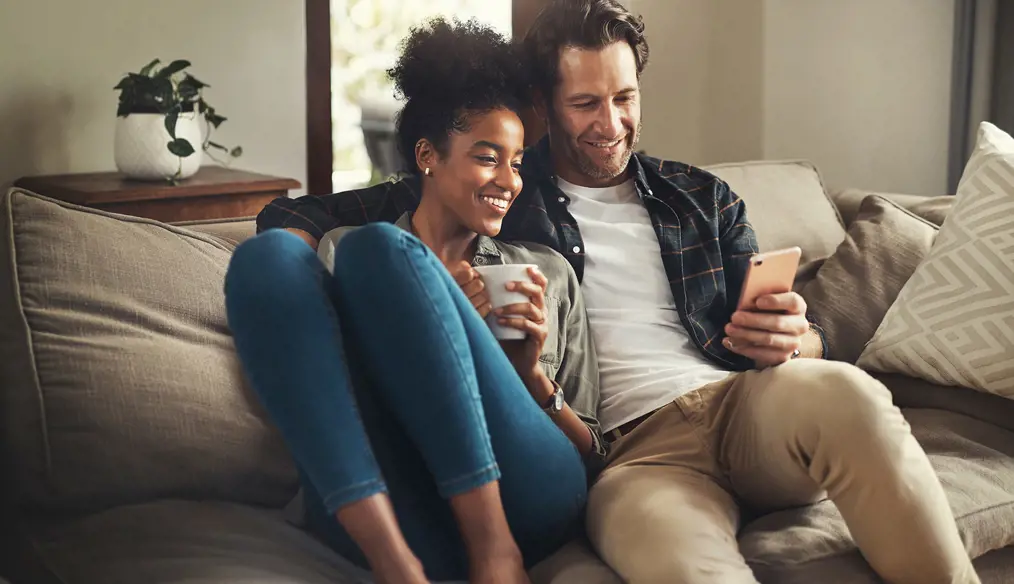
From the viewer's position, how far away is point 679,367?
1600 millimetres

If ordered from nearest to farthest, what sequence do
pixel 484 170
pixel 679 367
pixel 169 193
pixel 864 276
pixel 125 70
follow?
pixel 484 170
pixel 679 367
pixel 864 276
pixel 169 193
pixel 125 70

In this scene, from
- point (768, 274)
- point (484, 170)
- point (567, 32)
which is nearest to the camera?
point (768, 274)

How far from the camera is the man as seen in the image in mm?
1192

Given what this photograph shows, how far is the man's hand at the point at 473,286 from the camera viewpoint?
1.29 metres

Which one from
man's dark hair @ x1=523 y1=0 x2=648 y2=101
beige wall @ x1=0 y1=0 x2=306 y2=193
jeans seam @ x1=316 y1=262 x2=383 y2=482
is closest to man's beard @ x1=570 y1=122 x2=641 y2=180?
man's dark hair @ x1=523 y1=0 x2=648 y2=101

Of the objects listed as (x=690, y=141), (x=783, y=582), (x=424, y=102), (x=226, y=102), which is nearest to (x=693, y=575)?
(x=783, y=582)

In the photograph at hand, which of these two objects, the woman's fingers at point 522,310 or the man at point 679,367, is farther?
the woman's fingers at point 522,310

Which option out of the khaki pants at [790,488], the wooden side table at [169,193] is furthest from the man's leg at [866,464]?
the wooden side table at [169,193]

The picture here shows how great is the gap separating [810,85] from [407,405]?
8.61 feet

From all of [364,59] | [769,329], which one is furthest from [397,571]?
[364,59]

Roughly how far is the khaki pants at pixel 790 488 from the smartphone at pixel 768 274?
103 mm

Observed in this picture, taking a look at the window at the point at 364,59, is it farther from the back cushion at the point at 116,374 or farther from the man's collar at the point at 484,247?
the back cushion at the point at 116,374

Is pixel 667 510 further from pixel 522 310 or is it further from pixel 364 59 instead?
pixel 364 59

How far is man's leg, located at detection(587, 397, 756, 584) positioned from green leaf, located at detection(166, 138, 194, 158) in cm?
148
